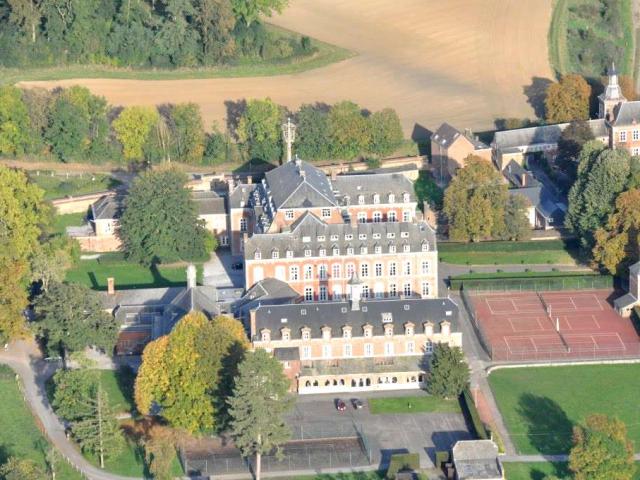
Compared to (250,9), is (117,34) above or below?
below

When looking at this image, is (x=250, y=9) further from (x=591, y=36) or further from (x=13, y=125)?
(x=591, y=36)

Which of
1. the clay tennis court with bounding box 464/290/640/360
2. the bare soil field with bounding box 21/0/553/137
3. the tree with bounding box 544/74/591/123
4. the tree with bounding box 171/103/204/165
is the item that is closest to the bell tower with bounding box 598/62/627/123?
the tree with bounding box 544/74/591/123

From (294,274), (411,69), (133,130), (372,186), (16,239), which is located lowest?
(294,274)

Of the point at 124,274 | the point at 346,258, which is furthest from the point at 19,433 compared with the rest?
the point at 346,258

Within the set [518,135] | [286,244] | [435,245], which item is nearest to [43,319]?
[286,244]

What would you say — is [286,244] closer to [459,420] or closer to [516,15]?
[459,420]
